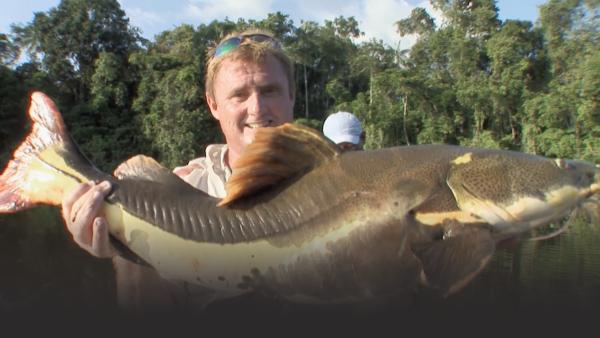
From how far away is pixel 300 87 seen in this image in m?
36.0

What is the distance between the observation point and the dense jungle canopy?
24203mm

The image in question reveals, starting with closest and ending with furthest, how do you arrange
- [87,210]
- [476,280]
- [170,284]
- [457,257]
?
[457,257]
[87,210]
[170,284]
[476,280]

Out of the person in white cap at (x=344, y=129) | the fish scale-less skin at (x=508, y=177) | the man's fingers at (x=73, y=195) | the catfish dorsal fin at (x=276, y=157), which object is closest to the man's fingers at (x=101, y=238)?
the man's fingers at (x=73, y=195)

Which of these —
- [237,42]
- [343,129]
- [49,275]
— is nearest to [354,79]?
[49,275]

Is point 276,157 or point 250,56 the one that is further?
point 250,56

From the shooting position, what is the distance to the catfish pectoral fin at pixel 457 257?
1836 mm

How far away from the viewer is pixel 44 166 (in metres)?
2.23

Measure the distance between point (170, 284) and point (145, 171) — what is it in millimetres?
458

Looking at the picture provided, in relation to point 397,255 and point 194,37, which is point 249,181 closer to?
point 397,255

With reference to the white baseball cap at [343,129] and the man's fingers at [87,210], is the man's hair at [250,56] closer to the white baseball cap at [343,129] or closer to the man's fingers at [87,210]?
the man's fingers at [87,210]

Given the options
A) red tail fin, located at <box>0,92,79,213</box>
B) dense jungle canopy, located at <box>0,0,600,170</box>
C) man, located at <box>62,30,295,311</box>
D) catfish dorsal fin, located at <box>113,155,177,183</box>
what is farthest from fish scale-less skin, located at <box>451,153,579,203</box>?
dense jungle canopy, located at <box>0,0,600,170</box>

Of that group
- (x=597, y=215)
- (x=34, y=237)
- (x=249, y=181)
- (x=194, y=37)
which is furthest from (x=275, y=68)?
(x=194, y=37)

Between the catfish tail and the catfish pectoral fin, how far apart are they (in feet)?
3.97

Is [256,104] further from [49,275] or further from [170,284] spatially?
[49,275]
